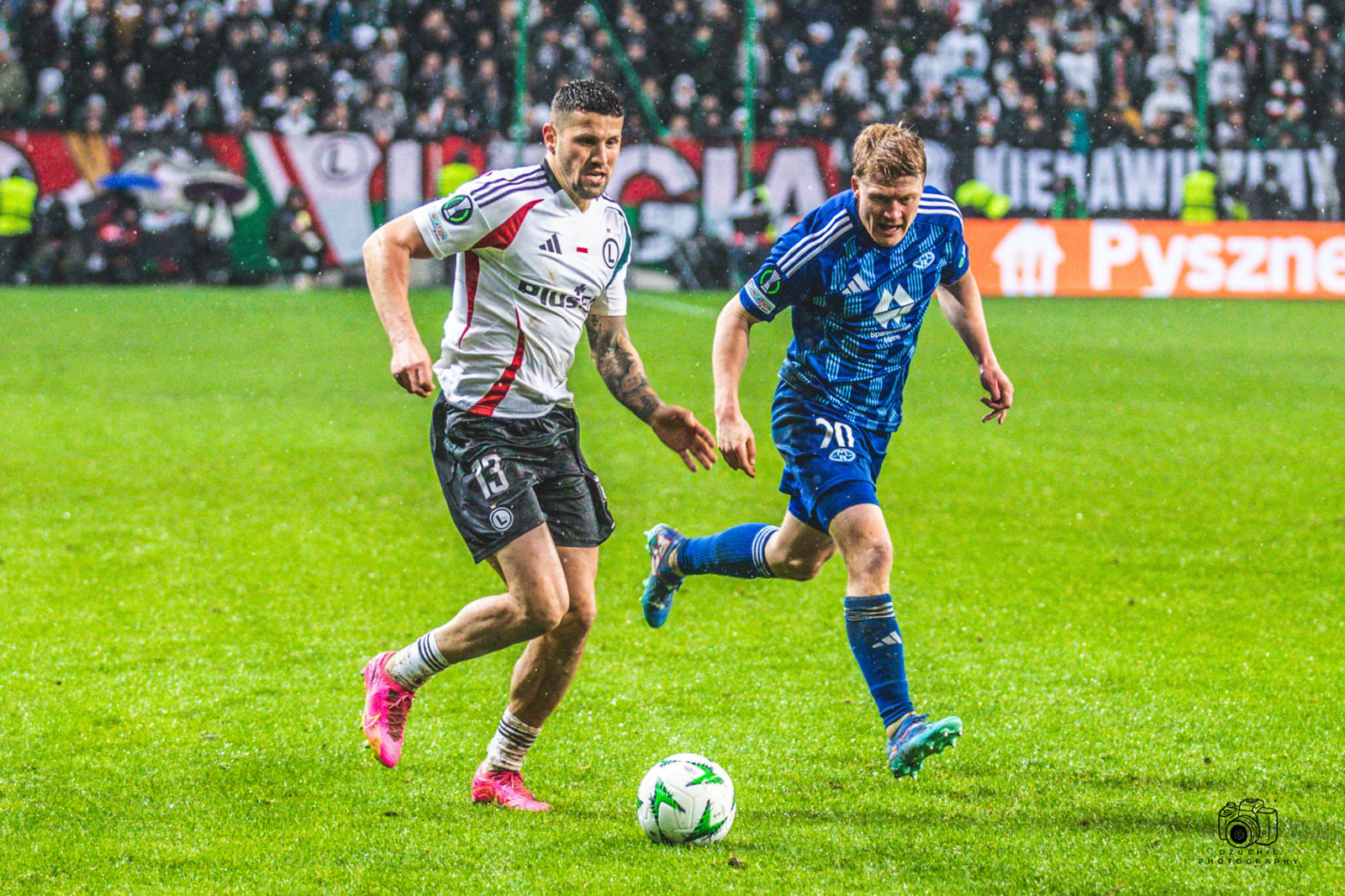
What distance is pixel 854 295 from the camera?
15.7 feet

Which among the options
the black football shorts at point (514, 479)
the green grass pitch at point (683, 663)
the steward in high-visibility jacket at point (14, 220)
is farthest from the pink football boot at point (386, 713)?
the steward in high-visibility jacket at point (14, 220)

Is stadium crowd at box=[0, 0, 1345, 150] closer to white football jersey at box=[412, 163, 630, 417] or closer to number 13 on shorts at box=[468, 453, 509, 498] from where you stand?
white football jersey at box=[412, 163, 630, 417]

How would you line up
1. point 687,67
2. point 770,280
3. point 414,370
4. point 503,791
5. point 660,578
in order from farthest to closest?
point 687,67 < point 660,578 < point 770,280 < point 503,791 < point 414,370

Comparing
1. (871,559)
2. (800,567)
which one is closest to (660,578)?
(800,567)

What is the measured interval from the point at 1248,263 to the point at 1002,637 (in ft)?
54.9

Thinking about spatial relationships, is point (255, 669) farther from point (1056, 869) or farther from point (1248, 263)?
point (1248, 263)

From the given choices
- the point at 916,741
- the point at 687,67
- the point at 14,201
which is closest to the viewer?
the point at 916,741

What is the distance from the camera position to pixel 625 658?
595cm

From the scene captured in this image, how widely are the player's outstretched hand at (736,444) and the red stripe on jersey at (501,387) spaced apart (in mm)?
607

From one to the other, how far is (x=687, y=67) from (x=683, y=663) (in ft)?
61.1

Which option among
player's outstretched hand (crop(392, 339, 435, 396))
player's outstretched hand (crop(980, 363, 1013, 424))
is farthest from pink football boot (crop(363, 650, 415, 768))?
player's outstretched hand (crop(980, 363, 1013, 424))

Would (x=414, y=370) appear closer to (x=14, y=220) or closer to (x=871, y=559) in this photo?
(x=871, y=559)

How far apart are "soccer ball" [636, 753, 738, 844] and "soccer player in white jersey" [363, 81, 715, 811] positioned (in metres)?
0.47

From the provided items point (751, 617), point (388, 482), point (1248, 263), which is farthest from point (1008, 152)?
point (751, 617)
